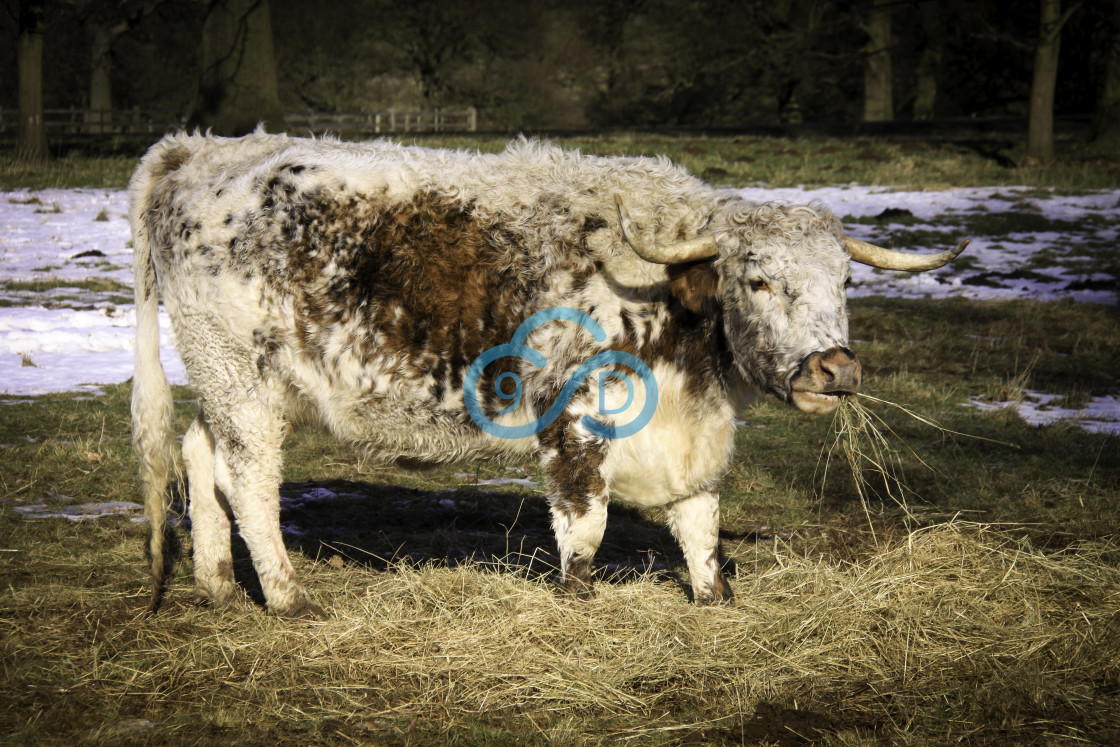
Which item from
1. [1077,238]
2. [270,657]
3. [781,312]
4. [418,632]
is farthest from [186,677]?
[1077,238]

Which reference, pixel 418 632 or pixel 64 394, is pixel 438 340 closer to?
pixel 418 632

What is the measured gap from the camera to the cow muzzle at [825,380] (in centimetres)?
386

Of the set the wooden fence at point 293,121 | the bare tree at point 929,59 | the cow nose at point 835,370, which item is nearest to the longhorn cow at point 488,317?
the cow nose at point 835,370

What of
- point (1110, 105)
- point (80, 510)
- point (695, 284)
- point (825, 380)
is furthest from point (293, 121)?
point (825, 380)

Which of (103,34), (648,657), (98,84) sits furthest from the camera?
(98,84)

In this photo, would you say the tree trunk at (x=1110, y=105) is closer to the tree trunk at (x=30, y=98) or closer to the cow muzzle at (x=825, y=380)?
the cow muzzle at (x=825, y=380)

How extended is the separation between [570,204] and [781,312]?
112 cm

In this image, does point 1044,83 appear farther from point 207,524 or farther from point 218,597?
point 218,597

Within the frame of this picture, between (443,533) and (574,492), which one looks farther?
(443,533)

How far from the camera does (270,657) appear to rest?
4.06m

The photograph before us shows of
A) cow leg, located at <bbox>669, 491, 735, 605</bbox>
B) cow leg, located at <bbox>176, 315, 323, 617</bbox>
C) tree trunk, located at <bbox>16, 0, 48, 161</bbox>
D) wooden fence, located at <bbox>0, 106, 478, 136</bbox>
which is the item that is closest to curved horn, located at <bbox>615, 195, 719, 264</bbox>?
cow leg, located at <bbox>669, 491, 735, 605</bbox>

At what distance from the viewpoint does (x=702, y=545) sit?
4.72 meters

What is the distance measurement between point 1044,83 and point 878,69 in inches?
518

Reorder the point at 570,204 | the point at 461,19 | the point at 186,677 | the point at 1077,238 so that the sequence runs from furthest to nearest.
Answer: the point at 461,19 → the point at 1077,238 → the point at 570,204 → the point at 186,677
